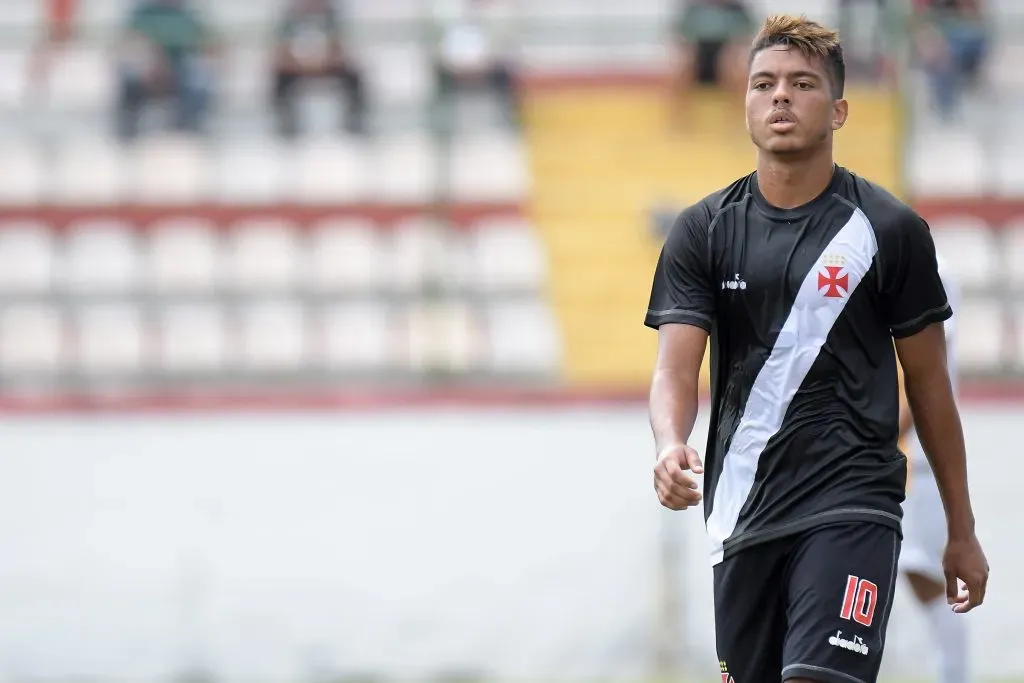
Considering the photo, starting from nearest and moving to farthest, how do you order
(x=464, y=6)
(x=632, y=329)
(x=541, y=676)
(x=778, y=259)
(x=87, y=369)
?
(x=778, y=259) → (x=541, y=676) → (x=87, y=369) → (x=632, y=329) → (x=464, y=6)

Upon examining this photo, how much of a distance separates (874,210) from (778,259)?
10.1 inches

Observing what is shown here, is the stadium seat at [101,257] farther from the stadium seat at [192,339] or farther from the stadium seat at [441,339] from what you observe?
the stadium seat at [441,339]

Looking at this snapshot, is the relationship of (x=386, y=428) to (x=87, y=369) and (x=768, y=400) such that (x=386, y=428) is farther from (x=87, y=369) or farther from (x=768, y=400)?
(x=768, y=400)

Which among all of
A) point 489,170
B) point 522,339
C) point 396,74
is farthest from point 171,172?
point 522,339

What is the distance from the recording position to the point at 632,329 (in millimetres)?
9906

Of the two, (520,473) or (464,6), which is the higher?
(464,6)

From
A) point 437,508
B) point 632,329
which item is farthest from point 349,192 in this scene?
point 437,508

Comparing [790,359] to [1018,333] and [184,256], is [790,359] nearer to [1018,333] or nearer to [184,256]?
[1018,333]

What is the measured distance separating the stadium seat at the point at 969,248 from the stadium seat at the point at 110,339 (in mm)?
4598

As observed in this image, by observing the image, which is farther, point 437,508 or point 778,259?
point 437,508

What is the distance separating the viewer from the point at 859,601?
13.1 ft

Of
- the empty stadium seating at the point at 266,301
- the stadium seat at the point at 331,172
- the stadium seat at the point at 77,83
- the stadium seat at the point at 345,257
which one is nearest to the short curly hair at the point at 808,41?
the empty stadium seating at the point at 266,301

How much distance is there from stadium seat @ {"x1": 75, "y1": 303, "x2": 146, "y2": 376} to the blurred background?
0.06 ft

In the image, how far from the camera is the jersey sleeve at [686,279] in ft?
13.5
